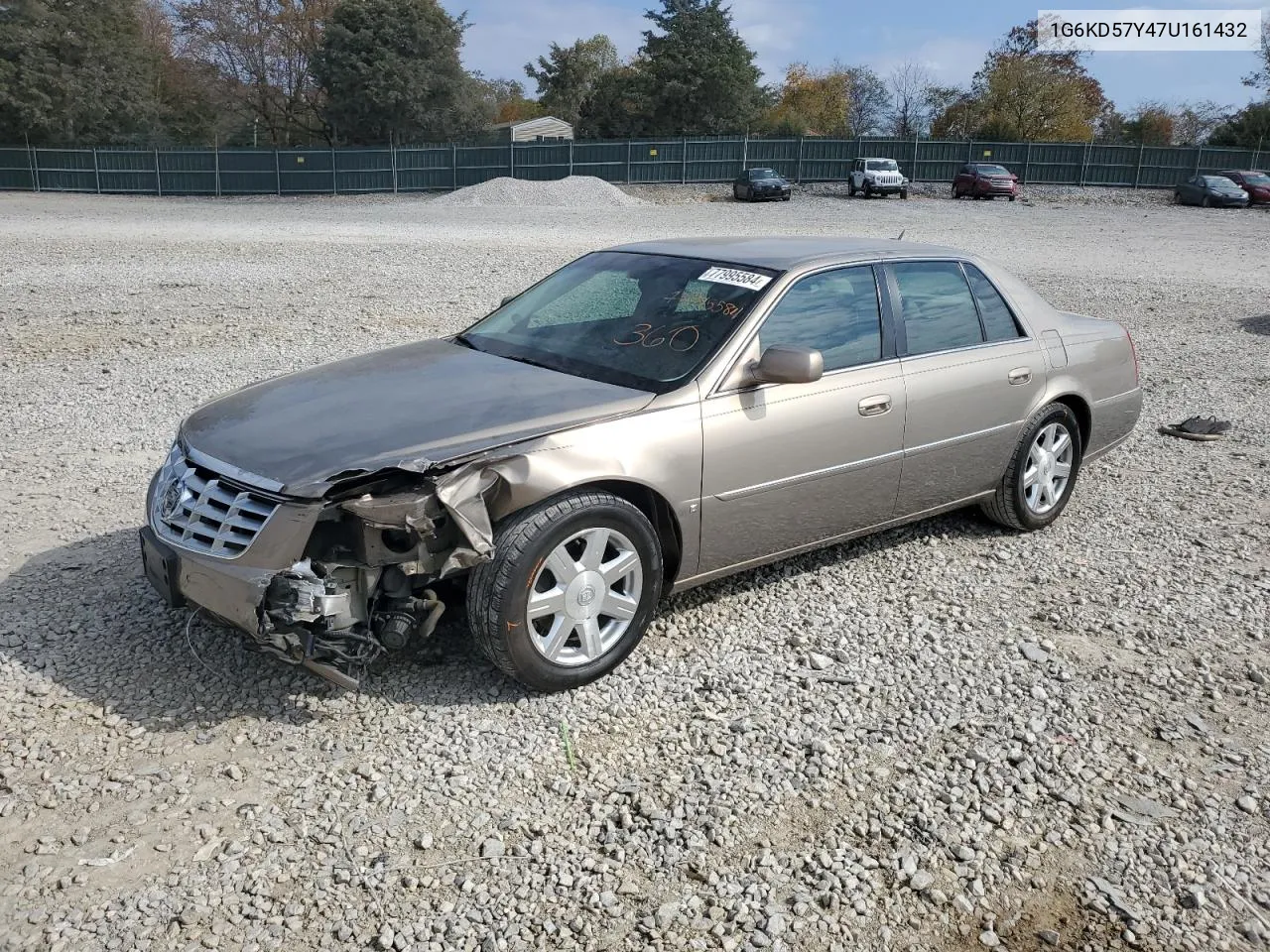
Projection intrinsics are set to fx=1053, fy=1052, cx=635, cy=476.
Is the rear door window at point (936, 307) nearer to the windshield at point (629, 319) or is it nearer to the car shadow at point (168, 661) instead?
the windshield at point (629, 319)

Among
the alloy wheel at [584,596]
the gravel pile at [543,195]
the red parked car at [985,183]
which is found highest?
the red parked car at [985,183]

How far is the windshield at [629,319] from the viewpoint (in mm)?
4496

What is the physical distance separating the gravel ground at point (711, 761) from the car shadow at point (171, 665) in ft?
0.05

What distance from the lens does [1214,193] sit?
130ft

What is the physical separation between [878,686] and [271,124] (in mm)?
67318

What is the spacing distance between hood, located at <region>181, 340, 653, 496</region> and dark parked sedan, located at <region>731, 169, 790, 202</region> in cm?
3570

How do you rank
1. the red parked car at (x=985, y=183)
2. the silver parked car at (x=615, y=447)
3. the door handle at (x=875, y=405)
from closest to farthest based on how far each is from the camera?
the silver parked car at (x=615, y=447)
the door handle at (x=875, y=405)
the red parked car at (x=985, y=183)

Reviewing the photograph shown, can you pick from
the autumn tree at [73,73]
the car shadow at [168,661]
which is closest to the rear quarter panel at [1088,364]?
the car shadow at [168,661]

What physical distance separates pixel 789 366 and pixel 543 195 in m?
35.5

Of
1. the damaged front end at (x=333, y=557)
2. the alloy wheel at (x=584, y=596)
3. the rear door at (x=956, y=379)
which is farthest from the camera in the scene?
the rear door at (x=956, y=379)

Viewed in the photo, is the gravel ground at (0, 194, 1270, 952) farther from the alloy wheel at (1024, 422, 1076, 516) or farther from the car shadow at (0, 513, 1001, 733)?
the alloy wheel at (1024, 422, 1076, 516)

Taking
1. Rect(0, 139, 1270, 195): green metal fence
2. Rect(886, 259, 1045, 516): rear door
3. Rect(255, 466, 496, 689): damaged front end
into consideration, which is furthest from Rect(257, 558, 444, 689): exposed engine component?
Rect(0, 139, 1270, 195): green metal fence

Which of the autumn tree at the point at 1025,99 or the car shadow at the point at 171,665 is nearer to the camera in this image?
the car shadow at the point at 171,665

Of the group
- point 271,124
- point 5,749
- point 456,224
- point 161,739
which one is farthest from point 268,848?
point 271,124
